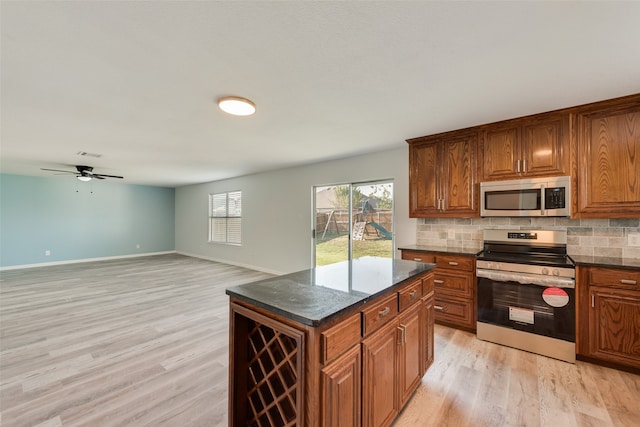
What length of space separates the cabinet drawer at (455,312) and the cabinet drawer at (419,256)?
1.58 ft

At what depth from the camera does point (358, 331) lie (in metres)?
1.32

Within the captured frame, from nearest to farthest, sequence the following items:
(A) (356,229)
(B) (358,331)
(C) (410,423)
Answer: (B) (358,331), (C) (410,423), (A) (356,229)

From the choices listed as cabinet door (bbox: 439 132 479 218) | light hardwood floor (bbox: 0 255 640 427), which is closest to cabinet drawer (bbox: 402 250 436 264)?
cabinet door (bbox: 439 132 479 218)

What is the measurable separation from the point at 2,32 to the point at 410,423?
341 centimetres

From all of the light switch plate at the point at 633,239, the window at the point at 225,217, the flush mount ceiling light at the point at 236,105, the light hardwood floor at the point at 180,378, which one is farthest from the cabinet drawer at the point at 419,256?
the window at the point at 225,217

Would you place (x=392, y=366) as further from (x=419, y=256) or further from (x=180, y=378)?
(x=419, y=256)

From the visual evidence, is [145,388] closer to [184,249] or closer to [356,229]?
[356,229]

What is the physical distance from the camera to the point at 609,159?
2414 mm

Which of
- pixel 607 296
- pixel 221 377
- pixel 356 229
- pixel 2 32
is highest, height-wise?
pixel 2 32

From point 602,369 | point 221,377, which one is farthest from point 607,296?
point 221,377

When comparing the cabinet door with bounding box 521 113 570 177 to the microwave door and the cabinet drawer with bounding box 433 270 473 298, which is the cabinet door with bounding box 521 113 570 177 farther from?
the cabinet drawer with bounding box 433 270 473 298

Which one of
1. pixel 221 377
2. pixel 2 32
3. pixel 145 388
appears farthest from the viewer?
pixel 221 377

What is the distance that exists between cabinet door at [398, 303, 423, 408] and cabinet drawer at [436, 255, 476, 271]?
1.38 m

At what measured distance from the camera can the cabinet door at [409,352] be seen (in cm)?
166
